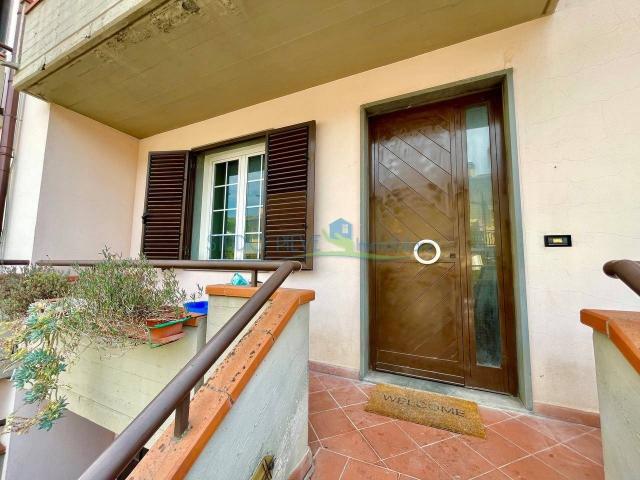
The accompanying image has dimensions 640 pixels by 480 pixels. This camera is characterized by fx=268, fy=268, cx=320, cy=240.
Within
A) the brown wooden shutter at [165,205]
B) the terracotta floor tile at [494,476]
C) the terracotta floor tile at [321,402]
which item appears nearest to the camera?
the terracotta floor tile at [494,476]

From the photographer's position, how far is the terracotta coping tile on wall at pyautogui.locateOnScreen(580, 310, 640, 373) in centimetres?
82

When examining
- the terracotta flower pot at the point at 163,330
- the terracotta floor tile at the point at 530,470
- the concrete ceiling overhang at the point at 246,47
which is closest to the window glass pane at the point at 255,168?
the concrete ceiling overhang at the point at 246,47

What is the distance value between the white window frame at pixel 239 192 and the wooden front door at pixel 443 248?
1.55 meters

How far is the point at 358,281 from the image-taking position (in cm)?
241

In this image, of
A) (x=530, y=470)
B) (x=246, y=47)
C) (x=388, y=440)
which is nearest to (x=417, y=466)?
(x=388, y=440)

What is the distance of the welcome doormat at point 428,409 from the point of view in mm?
1664

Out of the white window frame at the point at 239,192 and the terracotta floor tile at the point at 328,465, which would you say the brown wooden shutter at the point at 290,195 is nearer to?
the white window frame at the point at 239,192

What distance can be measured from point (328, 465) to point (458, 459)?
0.68 m

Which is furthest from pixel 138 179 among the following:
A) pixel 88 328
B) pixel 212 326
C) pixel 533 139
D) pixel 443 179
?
pixel 533 139

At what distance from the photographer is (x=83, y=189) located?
3.42m

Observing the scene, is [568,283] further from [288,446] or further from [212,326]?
[212,326]

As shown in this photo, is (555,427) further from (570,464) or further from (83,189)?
(83,189)

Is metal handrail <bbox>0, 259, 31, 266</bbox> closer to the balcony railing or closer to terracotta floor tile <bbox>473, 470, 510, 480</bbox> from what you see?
the balcony railing

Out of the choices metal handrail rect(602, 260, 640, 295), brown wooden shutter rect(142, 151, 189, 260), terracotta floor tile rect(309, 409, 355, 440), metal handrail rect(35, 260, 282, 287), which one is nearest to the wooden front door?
terracotta floor tile rect(309, 409, 355, 440)
